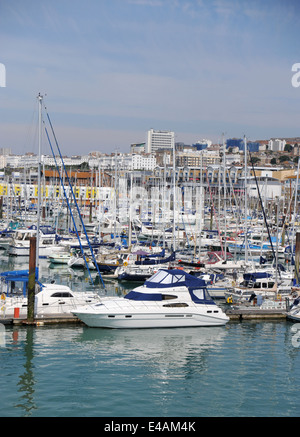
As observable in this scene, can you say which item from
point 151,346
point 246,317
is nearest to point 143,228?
point 246,317

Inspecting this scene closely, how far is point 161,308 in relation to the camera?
21875 millimetres

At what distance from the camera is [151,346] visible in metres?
20.1

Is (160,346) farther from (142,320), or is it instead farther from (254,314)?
(254,314)

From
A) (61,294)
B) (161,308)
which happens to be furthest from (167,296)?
(61,294)

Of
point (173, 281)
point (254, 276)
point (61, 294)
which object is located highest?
point (173, 281)

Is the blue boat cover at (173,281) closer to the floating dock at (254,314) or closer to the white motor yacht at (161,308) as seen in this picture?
the white motor yacht at (161,308)

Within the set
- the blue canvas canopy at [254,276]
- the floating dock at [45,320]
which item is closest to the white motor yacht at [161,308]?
the floating dock at [45,320]

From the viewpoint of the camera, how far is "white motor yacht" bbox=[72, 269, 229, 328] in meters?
21.5

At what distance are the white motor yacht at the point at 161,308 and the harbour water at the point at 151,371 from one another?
1.17 feet

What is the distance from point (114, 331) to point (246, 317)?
18.8 ft

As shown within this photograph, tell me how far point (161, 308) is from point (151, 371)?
4630 mm

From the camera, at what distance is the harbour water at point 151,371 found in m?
14.6

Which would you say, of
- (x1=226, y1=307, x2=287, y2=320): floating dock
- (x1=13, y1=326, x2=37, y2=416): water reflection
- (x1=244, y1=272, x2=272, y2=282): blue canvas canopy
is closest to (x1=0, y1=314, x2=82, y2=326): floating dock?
(x1=13, y1=326, x2=37, y2=416): water reflection
